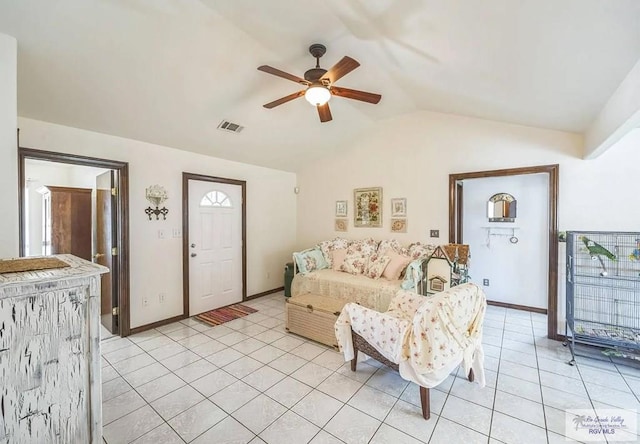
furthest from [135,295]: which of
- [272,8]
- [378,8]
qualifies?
[378,8]

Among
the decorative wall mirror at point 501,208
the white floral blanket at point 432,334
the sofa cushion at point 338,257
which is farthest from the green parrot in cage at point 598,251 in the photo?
the sofa cushion at point 338,257

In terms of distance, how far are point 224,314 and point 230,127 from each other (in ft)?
8.61

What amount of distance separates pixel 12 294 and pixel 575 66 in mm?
3241

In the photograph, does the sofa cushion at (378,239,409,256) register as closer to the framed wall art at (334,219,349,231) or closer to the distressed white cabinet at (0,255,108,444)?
the framed wall art at (334,219,349,231)

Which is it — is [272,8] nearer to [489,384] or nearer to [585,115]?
[585,115]

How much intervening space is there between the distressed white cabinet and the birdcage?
3.76 meters

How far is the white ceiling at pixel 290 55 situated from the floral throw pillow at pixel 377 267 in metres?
2.21

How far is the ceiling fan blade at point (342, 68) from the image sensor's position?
6.80 feet

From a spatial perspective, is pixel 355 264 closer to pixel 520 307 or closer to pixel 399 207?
pixel 399 207

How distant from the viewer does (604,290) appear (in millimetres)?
2982

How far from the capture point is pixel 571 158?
3178mm

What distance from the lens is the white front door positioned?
4.09 meters

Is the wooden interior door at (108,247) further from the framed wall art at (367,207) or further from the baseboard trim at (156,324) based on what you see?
the framed wall art at (367,207)

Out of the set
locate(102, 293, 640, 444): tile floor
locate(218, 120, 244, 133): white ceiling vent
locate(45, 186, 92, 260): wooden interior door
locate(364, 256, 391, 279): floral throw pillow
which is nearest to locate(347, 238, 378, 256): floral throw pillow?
locate(364, 256, 391, 279): floral throw pillow
